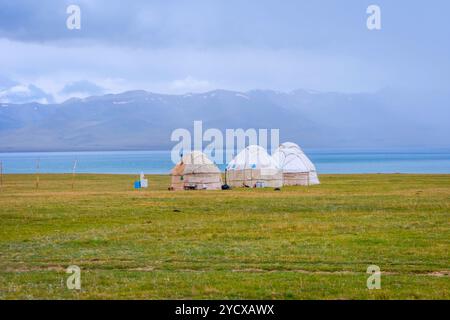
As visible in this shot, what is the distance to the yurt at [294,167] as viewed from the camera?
65.4 m

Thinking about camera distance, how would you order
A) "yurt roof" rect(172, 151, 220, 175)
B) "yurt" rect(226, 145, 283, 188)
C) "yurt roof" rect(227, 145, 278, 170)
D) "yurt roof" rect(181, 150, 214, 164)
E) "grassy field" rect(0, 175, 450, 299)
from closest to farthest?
"grassy field" rect(0, 175, 450, 299)
"yurt roof" rect(172, 151, 220, 175)
"yurt roof" rect(181, 150, 214, 164)
"yurt" rect(226, 145, 283, 188)
"yurt roof" rect(227, 145, 278, 170)

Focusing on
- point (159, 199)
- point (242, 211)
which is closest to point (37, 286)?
point (242, 211)

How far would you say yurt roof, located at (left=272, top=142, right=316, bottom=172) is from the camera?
216 ft

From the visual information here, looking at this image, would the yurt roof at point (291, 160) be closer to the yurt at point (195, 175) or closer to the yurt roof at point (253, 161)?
the yurt roof at point (253, 161)

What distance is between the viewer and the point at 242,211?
35.8 metres

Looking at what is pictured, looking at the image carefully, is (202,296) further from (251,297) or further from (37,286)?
(37,286)

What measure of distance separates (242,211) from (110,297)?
22.1 metres

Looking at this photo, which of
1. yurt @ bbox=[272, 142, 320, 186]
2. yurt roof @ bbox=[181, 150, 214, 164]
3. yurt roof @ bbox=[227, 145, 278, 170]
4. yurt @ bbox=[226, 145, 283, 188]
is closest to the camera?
yurt roof @ bbox=[181, 150, 214, 164]

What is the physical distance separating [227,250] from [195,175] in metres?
39.1

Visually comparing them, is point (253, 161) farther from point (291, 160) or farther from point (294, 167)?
point (294, 167)

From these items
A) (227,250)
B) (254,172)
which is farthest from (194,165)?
(227,250)

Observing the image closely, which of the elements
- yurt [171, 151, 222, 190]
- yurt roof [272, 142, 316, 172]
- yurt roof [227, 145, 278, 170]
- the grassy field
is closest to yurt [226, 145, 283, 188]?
yurt roof [227, 145, 278, 170]

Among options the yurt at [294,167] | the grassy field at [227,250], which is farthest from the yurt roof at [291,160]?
the grassy field at [227,250]

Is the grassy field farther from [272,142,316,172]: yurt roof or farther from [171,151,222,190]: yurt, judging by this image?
[272,142,316,172]: yurt roof
